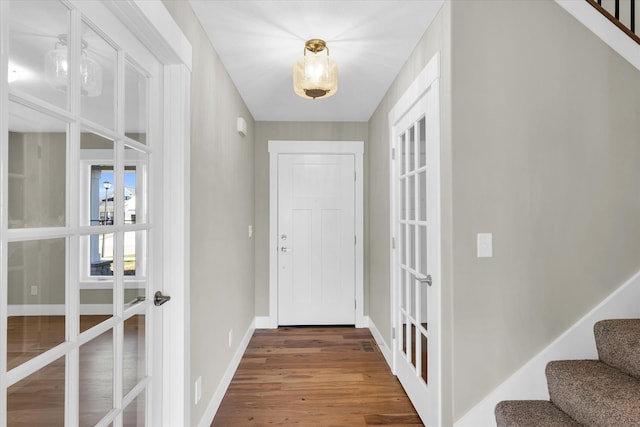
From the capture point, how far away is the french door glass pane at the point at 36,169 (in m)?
0.86

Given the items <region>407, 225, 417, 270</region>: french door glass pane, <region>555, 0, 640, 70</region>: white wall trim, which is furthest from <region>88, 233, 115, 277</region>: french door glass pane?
<region>555, 0, 640, 70</region>: white wall trim

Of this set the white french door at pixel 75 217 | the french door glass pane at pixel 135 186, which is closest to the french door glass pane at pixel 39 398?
the white french door at pixel 75 217

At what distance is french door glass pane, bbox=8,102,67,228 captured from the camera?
2.83 feet

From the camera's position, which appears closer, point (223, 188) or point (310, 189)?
point (223, 188)

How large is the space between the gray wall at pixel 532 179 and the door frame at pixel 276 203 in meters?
2.45

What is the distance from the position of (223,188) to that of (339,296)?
83.3 inches

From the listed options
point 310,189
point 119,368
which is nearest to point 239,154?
point 310,189

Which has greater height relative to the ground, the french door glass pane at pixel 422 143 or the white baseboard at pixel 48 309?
the french door glass pane at pixel 422 143

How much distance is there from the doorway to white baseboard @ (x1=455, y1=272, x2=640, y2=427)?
8.07 feet

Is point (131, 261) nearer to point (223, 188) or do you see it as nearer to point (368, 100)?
point (223, 188)

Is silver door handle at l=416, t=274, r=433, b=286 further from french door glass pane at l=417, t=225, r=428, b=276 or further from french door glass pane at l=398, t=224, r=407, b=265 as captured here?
french door glass pane at l=398, t=224, r=407, b=265

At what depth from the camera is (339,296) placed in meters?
4.20

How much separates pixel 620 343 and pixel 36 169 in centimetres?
219

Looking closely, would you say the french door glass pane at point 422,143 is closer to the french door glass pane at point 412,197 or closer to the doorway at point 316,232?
the french door glass pane at point 412,197
